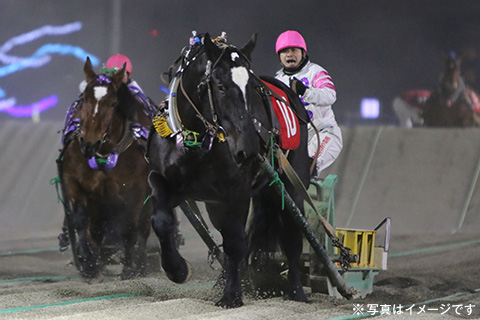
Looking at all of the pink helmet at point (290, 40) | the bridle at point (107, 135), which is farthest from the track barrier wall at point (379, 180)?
the pink helmet at point (290, 40)

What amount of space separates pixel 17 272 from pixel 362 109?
6.88 m

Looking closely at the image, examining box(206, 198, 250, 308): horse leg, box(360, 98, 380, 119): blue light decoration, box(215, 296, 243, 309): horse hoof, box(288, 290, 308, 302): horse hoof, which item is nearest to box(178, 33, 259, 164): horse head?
box(206, 198, 250, 308): horse leg

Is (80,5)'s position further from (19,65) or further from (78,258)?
(78,258)

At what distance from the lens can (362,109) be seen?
12.7 meters

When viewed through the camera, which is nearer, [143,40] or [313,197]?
[313,197]

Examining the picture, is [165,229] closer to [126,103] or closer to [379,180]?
[126,103]

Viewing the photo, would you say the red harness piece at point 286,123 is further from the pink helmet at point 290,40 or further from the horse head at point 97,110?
the horse head at point 97,110

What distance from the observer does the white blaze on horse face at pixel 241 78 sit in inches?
181

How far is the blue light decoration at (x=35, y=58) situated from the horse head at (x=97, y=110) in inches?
223

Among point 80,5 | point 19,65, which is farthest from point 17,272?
point 80,5

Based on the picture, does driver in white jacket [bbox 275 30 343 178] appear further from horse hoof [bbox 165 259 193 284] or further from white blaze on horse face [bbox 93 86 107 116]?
horse hoof [bbox 165 259 193 284]

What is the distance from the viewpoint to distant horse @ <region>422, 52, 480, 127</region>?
39.5 feet

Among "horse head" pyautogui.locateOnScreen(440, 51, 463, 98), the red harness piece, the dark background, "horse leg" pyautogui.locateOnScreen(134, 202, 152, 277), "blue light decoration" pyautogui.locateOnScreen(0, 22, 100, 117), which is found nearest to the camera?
the red harness piece

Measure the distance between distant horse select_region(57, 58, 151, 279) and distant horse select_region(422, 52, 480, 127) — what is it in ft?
21.6
